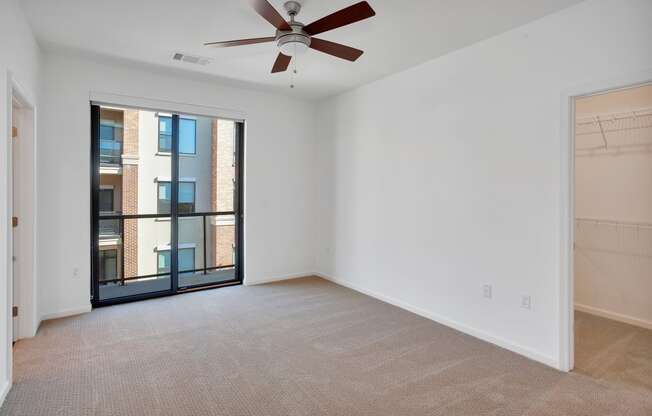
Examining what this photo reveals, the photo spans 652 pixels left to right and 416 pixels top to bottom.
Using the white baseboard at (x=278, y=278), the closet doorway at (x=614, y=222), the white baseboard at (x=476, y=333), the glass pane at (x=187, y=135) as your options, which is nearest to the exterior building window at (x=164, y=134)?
the glass pane at (x=187, y=135)

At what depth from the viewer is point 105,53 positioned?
3.82 meters

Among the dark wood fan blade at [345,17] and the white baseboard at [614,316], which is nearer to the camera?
the dark wood fan blade at [345,17]

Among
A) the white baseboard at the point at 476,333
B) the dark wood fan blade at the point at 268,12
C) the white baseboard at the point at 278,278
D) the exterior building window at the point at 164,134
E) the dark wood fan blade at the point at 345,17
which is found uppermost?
the dark wood fan blade at the point at 268,12

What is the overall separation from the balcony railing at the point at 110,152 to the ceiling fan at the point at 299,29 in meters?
2.47

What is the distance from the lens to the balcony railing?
4367 mm

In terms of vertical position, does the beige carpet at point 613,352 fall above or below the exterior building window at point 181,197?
below

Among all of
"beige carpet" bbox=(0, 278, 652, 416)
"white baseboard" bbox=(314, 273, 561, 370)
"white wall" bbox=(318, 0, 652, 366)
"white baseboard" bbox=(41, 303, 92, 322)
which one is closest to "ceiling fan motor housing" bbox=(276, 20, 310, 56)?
"white wall" bbox=(318, 0, 652, 366)

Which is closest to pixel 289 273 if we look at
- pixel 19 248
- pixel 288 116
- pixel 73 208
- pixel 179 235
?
pixel 179 235

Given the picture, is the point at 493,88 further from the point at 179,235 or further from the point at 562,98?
the point at 179,235

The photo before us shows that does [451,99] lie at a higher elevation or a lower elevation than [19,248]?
higher

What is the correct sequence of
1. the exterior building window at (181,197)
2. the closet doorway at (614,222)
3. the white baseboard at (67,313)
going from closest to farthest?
1. the closet doorway at (614,222)
2. the white baseboard at (67,313)
3. the exterior building window at (181,197)

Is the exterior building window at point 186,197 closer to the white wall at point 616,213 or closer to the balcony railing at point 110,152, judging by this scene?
the balcony railing at point 110,152

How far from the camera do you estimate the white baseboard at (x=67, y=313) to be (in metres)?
3.86

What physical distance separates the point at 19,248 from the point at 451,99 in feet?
14.3
